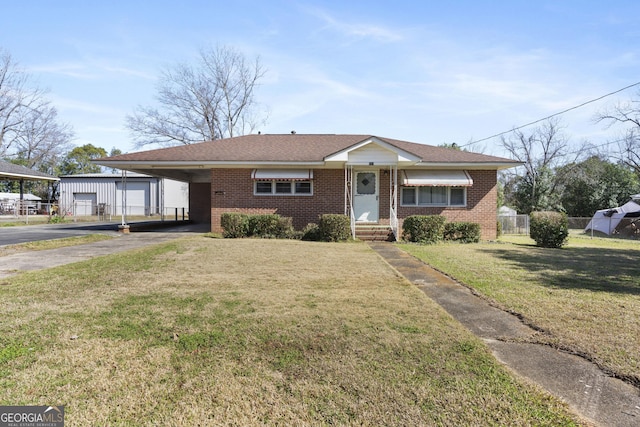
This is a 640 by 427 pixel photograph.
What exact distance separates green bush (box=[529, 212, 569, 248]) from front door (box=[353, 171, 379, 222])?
18.8 ft

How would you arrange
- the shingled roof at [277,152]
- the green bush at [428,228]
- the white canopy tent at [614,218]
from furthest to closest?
the white canopy tent at [614,218] < the shingled roof at [277,152] < the green bush at [428,228]

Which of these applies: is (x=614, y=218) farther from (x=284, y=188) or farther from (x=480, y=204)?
(x=284, y=188)

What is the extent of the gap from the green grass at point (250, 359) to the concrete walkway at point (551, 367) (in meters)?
0.20

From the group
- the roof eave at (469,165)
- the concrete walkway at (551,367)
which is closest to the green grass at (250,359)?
the concrete walkway at (551,367)

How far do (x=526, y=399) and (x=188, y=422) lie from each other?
2.21 m

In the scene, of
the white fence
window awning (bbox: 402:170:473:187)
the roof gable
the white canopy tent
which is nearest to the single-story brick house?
window awning (bbox: 402:170:473:187)

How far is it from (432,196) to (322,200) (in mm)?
4559

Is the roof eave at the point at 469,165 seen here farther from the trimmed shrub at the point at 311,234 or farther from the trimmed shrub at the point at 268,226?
the trimmed shrub at the point at 268,226

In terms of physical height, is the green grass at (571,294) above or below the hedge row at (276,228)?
below

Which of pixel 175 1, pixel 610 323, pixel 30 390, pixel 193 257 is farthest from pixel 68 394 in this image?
pixel 175 1

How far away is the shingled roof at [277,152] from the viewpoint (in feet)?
46.8

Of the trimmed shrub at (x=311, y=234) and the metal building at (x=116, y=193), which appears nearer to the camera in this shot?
the trimmed shrub at (x=311, y=234)

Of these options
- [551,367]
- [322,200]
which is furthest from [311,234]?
[551,367]

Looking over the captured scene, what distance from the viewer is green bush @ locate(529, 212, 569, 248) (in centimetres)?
1225
